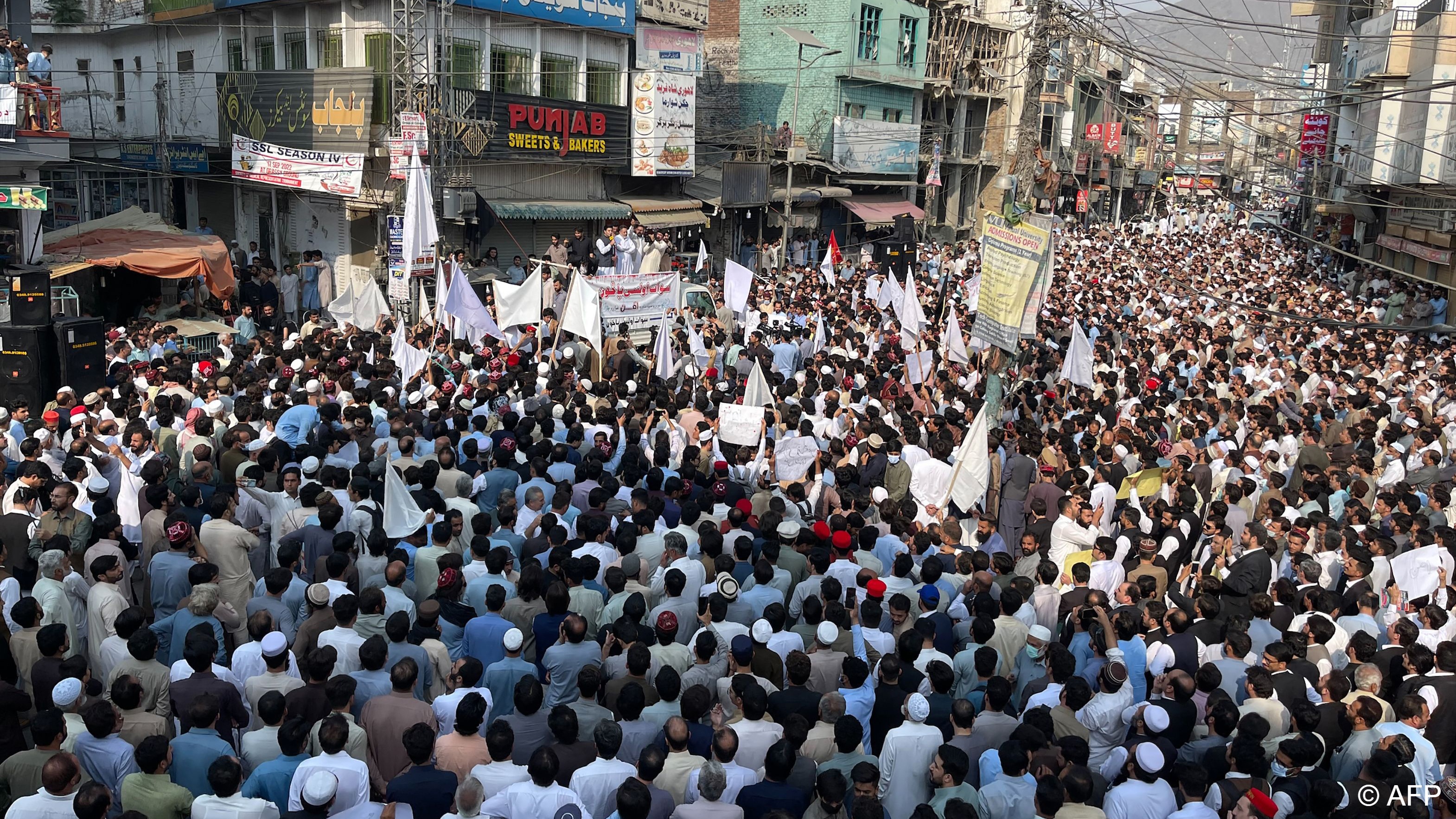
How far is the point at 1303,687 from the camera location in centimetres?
589

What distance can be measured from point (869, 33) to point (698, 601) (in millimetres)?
32941

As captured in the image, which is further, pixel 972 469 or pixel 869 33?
pixel 869 33

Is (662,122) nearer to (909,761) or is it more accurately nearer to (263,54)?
(263,54)

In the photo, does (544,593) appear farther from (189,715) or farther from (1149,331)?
(1149,331)

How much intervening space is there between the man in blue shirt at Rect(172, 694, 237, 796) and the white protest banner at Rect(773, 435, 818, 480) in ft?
18.1

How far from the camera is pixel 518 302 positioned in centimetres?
1338

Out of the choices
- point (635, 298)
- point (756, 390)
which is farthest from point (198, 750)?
point (635, 298)

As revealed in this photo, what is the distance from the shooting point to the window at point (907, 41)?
38.4 m

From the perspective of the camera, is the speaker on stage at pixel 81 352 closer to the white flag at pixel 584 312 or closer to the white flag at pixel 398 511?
the white flag at pixel 584 312

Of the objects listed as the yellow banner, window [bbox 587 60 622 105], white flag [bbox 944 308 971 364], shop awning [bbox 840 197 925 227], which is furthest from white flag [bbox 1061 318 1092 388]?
shop awning [bbox 840 197 925 227]

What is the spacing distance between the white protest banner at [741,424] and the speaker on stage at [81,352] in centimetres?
718

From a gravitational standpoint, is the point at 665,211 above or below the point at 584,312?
above

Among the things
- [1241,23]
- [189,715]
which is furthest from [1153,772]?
[1241,23]

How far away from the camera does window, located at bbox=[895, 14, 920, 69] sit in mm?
38406
